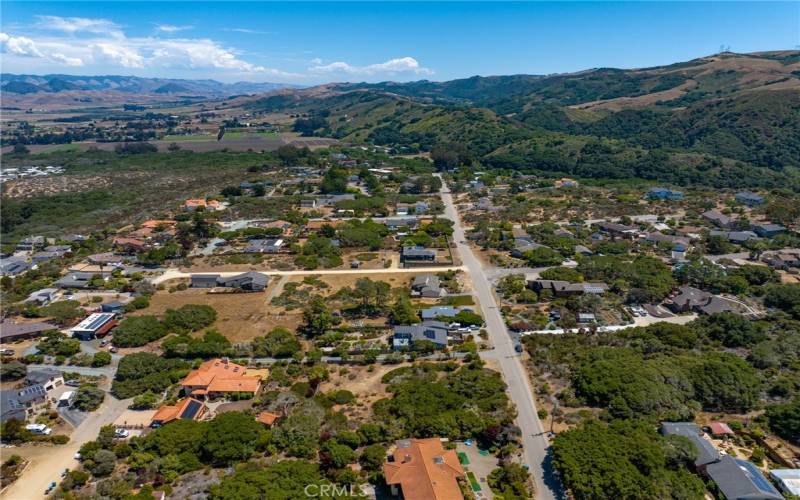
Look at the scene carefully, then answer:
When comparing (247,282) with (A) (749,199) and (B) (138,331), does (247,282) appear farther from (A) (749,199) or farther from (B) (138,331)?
(A) (749,199)

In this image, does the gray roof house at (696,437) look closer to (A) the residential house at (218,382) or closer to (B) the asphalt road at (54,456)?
(A) the residential house at (218,382)

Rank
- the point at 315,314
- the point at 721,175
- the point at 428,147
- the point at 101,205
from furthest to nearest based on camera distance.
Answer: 1. the point at 428,147
2. the point at 721,175
3. the point at 101,205
4. the point at 315,314

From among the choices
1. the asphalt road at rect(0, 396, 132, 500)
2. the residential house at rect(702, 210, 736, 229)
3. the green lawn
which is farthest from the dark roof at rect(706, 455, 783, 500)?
the residential house at rect(702, 210, 736, 229)

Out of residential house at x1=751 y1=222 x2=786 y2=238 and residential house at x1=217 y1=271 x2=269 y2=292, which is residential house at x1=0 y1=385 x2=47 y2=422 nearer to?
residential house at x1=217 y1=271 x2=269 y2=292

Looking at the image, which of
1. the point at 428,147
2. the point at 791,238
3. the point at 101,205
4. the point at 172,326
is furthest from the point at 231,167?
the point at 791,238

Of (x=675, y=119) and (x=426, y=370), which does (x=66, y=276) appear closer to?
(x=426, y=370)

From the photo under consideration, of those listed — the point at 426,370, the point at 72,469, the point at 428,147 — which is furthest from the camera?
the point at 428,147
